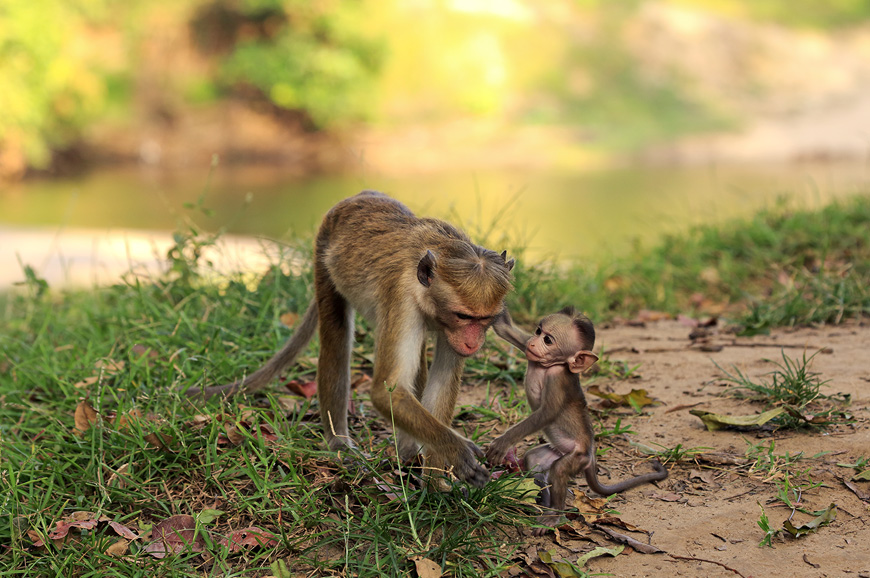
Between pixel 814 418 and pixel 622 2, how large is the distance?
37930 millimetres

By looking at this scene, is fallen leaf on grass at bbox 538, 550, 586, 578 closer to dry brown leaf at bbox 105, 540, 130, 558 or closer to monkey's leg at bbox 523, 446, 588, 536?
monkey's leg at bbox 523, 446, 588, 536

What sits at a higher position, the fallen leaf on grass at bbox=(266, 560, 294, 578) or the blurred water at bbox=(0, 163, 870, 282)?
the fallen leaf on grass at bbox=(266, 560, 294, 578)

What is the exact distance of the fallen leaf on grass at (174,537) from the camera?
3303 millimetres

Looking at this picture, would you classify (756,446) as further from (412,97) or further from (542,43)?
(542,43)

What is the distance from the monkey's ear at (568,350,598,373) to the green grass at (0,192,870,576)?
1.72ft

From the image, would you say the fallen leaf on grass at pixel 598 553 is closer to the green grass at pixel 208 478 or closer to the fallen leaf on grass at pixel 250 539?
the green grass at pixel 208 478

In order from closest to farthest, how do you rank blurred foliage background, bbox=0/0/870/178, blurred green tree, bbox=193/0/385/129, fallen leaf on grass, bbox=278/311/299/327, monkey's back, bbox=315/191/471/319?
monkey's back, bbox=315/191/471/319, fallen leaf on grass, bbox=278/311/299/327, blurred foliage background, bbox=0/0/870/178, blurred green tree, bbox=193/0/385/129

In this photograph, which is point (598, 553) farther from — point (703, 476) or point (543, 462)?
point (703, 476)

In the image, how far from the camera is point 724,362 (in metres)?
4.96

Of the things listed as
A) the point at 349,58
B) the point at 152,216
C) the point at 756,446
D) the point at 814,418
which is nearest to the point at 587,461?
the point at 756,446

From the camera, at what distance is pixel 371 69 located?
3014 centimetres

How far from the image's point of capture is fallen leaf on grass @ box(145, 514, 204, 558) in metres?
3.30

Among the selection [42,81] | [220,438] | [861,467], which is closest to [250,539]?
[220,438]

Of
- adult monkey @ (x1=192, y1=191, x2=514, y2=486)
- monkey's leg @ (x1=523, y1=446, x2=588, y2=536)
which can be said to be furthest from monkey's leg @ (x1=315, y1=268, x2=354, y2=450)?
monkey's leg @ (x1=523, y1=446, x2=588, y2=536)
